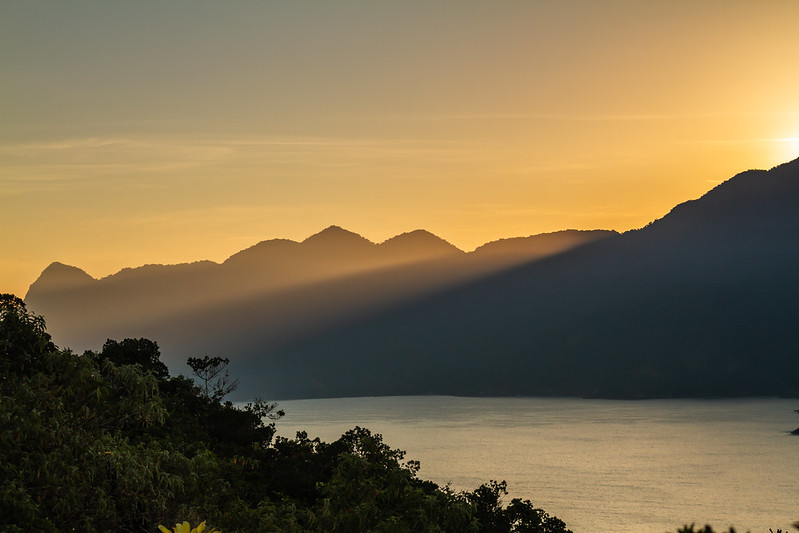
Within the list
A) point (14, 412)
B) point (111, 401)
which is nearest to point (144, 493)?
point (111, 401)

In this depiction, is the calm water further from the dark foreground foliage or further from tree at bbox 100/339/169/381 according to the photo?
the dark foreground foliage

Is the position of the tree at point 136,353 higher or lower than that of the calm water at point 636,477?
higher

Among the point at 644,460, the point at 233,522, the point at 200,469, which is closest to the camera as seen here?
the point at 200,469

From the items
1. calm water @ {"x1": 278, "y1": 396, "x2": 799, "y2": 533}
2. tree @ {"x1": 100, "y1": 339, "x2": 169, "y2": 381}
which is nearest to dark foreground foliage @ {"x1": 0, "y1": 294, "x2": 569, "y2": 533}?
tree @ {"x1": 100, "y1": 339, "x2": 169, "y2": 381}

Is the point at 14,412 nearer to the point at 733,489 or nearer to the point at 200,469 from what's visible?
the point at 200,469

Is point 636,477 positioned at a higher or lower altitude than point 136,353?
lower

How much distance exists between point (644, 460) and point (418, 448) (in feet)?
151

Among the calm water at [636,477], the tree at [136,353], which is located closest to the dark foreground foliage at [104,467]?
the tree at [136,353]

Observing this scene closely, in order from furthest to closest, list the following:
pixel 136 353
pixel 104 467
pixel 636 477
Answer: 1. pixel 636 477
2. pixel 136 353
3. pixel 104 467

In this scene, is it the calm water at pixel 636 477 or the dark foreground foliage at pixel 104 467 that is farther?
the calm water at pixel 636 477

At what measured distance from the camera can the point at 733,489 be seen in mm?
139125

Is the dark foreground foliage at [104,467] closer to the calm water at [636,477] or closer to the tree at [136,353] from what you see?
the tree at [136,353]

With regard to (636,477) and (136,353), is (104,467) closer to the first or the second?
(136,353)

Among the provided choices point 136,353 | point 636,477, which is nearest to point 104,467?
point 136,353
